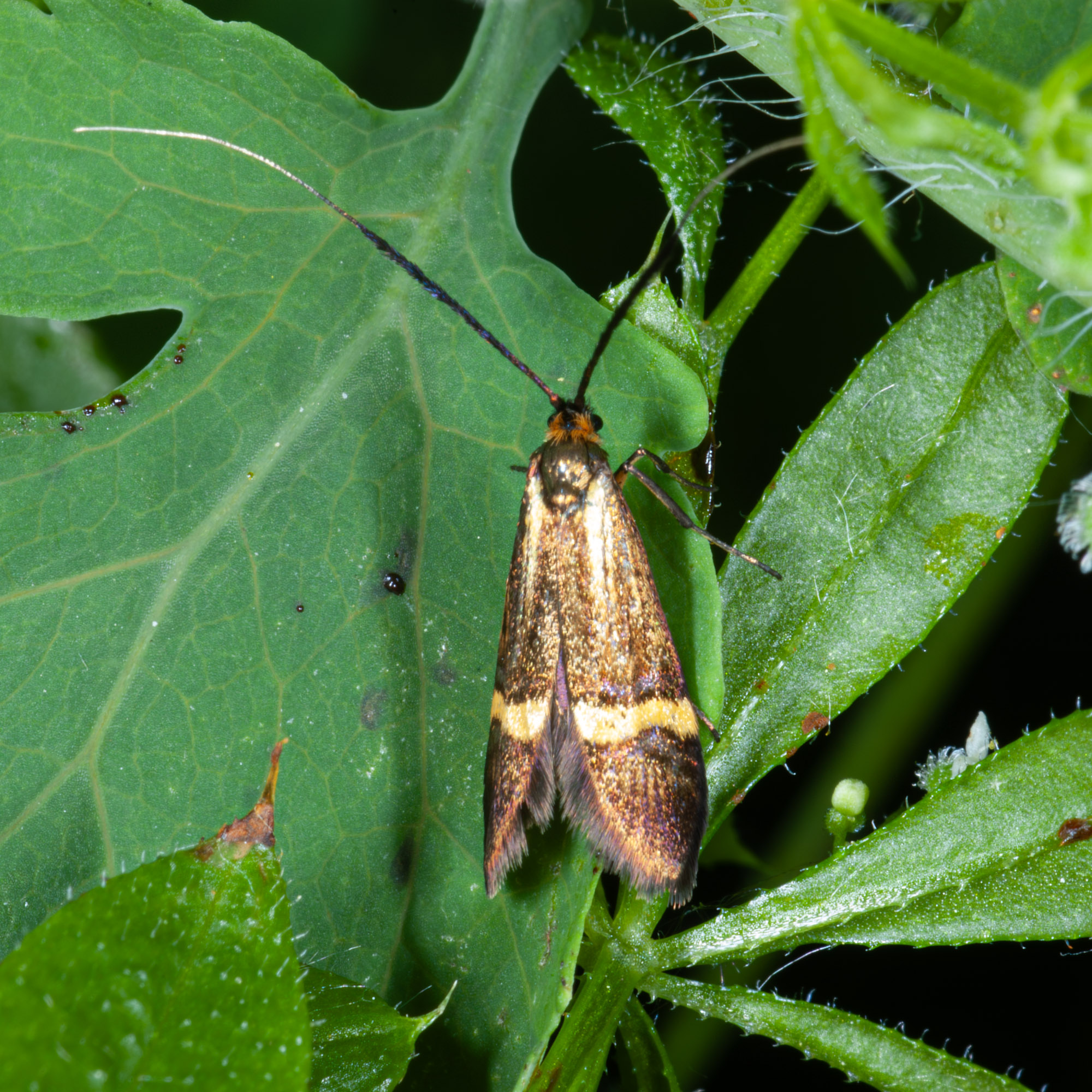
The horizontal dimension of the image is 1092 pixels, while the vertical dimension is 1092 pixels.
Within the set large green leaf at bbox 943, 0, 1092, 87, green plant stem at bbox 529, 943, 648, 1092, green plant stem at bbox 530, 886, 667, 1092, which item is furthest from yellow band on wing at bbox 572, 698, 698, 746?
large green leaf at bbox 943, 0, 1092, 87

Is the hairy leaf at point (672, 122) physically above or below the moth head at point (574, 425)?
above

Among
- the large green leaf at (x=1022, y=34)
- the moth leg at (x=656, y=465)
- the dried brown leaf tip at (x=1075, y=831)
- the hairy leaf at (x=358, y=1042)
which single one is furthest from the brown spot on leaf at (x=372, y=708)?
the large green leaf at (x=1022, y=34)

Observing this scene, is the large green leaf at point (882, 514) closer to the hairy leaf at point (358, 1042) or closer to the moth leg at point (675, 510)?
the moth leg at point (675, 510)

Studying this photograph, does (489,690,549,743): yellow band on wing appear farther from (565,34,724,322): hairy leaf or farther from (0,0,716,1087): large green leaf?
(565,34,724,322): hairy leaf

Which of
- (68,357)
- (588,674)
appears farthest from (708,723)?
(68,357)

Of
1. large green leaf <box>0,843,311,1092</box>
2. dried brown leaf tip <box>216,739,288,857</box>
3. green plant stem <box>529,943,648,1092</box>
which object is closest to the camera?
large green leaf <box>0,843,311,1092</box>

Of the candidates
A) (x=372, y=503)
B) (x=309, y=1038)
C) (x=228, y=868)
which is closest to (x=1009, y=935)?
(x=309, y=1038)
